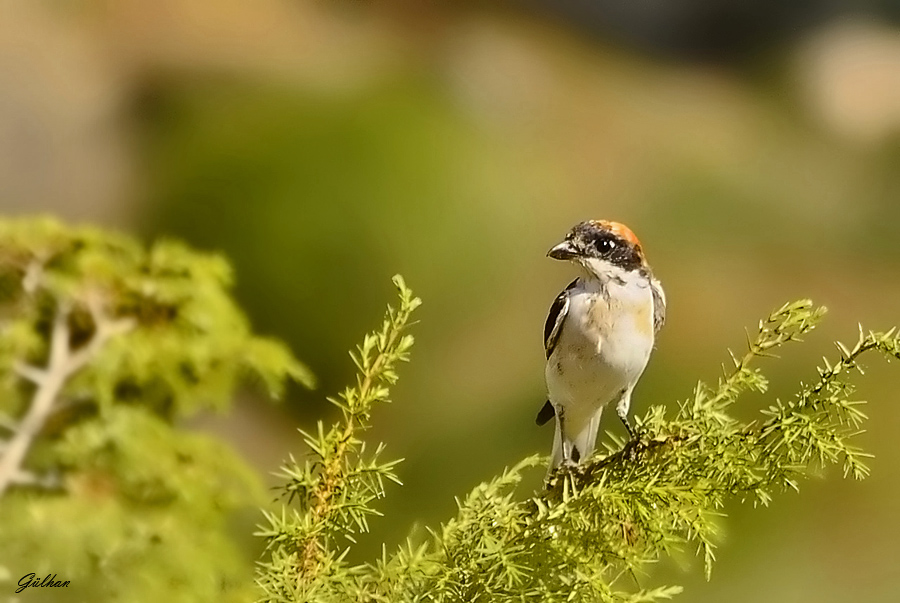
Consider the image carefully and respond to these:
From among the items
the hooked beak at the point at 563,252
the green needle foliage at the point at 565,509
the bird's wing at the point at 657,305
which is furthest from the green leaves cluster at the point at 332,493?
the bird's wing at the point at 657,305

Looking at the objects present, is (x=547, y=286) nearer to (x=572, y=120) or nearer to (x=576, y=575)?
(x=572, y=120)

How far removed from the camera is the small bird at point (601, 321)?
0.67 metres

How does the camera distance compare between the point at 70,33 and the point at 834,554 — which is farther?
the point at 70,33

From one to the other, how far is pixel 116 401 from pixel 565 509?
66 cm

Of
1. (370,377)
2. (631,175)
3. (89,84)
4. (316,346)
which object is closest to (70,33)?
(89,84)

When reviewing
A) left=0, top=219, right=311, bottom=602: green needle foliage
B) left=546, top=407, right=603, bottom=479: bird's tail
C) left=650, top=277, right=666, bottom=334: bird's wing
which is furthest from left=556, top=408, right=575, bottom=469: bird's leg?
left=0, top=219, right=311, bottom=602: green needle foliage

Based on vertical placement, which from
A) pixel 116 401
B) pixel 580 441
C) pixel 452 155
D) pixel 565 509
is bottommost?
pixel 565 509

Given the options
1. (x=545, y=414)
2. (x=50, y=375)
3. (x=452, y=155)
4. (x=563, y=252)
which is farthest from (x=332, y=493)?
(x=452, y=155)

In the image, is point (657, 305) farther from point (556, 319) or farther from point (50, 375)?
point (50, 375)

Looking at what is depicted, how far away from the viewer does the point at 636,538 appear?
17.1 inches

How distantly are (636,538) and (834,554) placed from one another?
1.00m

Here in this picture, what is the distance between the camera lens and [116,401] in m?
0.91

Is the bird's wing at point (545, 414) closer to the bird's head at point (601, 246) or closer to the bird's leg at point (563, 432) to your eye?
the bird's leg at point (563, 432)

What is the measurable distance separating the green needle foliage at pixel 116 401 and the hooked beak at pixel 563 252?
1.07ft
